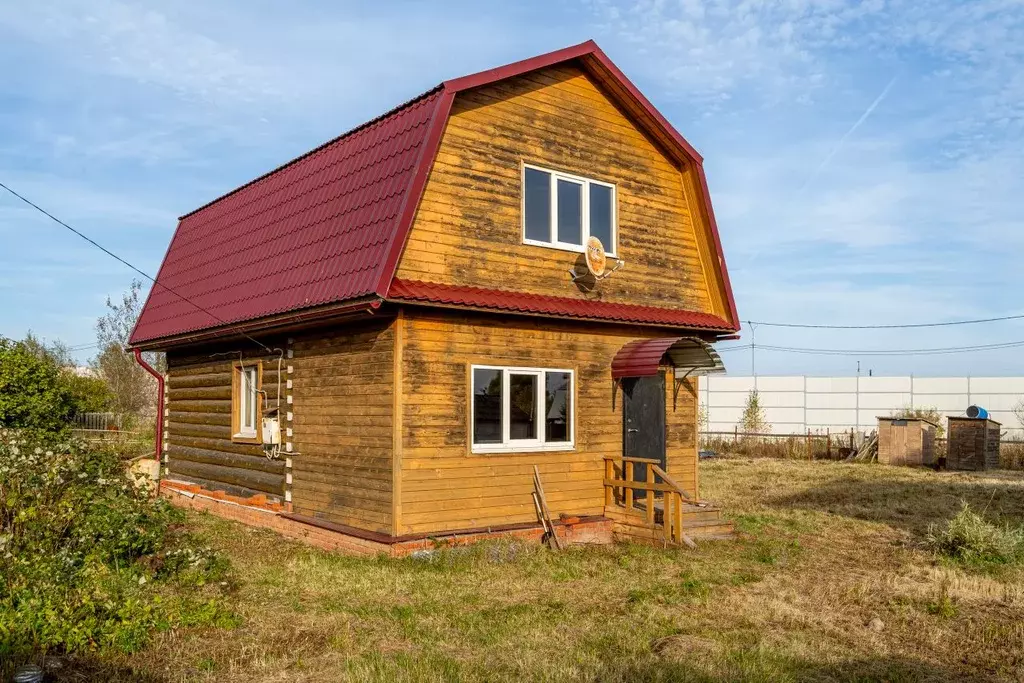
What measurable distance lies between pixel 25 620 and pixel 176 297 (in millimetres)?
11378

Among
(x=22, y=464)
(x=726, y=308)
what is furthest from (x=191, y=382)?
(x=726, y=308)

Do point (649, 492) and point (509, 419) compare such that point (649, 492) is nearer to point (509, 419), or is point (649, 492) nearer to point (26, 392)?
point (509, 419)

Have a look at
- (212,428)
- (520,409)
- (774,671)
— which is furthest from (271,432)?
(774,671)

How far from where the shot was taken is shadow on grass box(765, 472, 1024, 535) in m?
15.7

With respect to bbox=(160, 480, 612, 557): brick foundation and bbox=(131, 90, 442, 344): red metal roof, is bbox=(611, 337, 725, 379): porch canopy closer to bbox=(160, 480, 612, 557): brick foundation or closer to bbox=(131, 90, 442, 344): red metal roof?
bbox=(160, 480, 612, 557): brick foundation

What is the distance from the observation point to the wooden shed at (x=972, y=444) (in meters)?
27.3

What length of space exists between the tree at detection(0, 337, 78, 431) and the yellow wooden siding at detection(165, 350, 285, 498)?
6715mm

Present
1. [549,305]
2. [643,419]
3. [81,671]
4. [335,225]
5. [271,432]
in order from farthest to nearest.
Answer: [643,419] → [271,432] → [335,225] → [549,305] → [81,671]

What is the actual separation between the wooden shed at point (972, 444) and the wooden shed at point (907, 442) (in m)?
0.90

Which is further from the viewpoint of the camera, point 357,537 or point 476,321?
point 476,321

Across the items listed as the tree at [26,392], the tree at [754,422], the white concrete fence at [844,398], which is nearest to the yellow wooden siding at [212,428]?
the tree at [26,392]

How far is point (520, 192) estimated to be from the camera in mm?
12227

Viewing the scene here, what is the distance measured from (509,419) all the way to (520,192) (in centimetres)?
315

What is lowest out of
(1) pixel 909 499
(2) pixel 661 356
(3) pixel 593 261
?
(1) pixel 909 499
